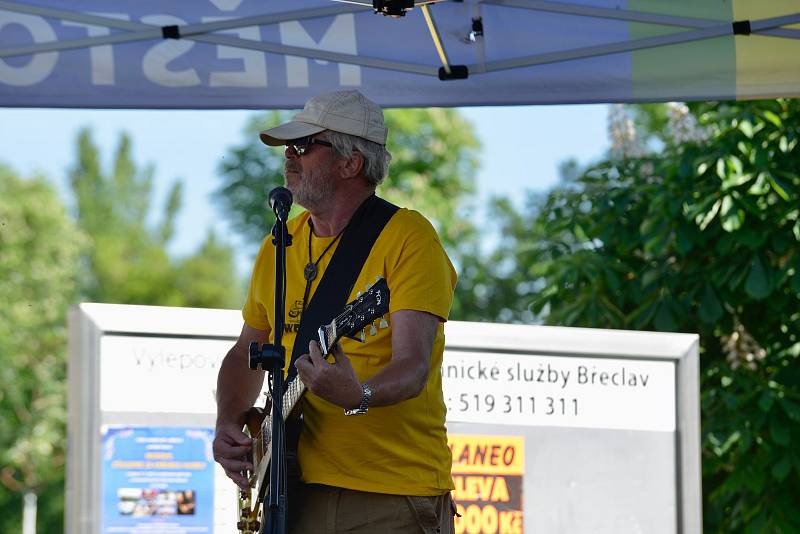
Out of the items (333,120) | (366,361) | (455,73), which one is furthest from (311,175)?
(455,73)

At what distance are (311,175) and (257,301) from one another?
46 cm

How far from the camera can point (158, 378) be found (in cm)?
500

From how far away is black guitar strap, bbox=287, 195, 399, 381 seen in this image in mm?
3588

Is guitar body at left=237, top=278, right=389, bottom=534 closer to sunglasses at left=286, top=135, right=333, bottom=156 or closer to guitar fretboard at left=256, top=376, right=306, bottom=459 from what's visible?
guitar fretboard at left=256, top=376, right=306, bottom=459

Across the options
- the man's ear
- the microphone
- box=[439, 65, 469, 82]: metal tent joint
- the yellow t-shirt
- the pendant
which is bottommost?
the yellow t-shirt

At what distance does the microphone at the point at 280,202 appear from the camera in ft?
11.1

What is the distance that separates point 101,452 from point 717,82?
2706mm

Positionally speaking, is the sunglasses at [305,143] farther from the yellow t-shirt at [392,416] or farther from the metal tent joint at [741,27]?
the metal tent joint at [741,27]

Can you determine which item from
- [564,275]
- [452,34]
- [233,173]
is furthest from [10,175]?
[452,34]

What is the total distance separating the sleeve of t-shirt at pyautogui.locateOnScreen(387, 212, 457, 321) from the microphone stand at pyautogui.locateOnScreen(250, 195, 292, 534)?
1.08 ft

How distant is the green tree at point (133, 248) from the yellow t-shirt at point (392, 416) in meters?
42.4

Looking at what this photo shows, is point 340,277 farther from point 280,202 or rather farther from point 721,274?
point 721,274

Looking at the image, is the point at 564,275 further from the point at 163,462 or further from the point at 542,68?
the point at 163,462

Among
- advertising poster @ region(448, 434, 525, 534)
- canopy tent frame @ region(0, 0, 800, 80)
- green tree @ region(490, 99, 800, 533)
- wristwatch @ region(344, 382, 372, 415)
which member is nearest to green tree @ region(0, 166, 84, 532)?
green tree @ region(490, 99, 800, 533)
